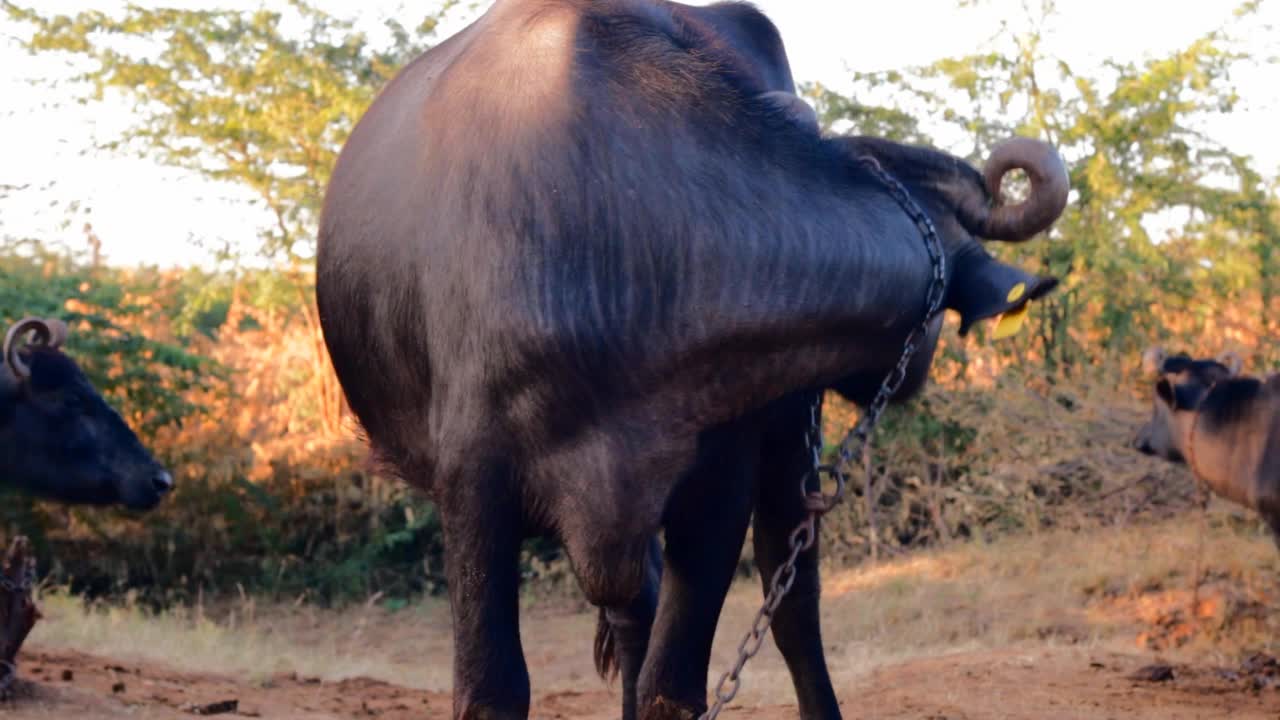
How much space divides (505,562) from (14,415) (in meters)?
4.63

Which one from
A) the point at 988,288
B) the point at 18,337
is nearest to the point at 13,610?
the point at 18,337

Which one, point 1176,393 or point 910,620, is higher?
point 1176,393

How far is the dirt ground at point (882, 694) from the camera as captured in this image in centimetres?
576

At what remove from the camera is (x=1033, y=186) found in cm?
306

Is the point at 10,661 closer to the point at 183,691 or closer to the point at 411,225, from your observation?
the point at 183,691

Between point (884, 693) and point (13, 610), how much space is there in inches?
150

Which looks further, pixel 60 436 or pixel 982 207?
pixel 60 436

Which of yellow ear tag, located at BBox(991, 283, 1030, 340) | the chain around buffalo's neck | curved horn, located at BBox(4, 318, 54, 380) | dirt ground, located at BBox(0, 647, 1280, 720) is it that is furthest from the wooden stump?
yellow ear tag, located at BBox(991, 283, 1030, 340)

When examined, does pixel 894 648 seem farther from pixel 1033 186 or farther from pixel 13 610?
pixel 1033 186

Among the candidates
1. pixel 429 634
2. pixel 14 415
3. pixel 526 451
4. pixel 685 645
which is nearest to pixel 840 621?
→ pixel 429 634

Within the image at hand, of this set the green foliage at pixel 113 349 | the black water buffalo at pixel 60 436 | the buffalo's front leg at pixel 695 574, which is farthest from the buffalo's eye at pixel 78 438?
the green foliage at pixel 113 349

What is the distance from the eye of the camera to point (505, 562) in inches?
121

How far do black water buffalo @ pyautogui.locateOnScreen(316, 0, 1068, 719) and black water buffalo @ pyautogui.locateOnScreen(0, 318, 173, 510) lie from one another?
4.06 m

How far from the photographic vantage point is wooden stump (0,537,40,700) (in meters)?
5.86
